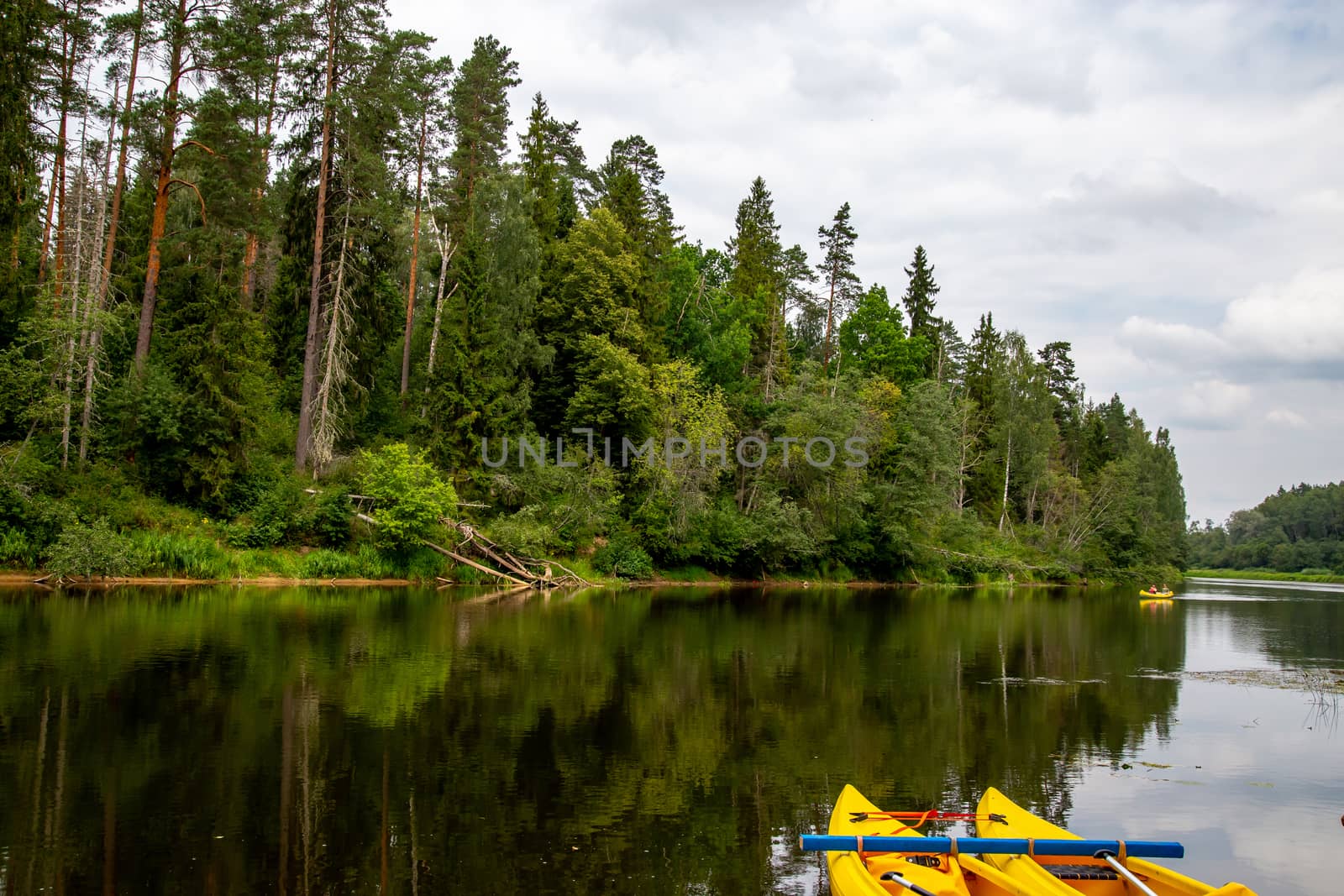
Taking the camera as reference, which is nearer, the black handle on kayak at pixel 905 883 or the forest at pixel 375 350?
the black handle on kayak at pixel 905 883

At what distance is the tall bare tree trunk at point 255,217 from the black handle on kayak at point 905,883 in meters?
37.4

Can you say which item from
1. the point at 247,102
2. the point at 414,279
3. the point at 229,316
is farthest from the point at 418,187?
the point at 229,316

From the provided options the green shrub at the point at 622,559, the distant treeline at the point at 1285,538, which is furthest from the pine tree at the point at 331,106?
the distant treeline at the point at 1285,538

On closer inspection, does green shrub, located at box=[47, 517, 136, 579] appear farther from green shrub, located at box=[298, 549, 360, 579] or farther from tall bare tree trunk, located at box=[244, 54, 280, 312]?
tall bare tree trunk, located at box=[244, 54, 280, 312]

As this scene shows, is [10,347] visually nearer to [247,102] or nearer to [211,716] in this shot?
[247,102]

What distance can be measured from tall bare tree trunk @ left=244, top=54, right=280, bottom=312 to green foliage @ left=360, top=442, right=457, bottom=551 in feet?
31.7

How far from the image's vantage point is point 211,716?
13.0 meters

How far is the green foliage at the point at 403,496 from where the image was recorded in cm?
3641

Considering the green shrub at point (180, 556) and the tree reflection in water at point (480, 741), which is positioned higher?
the green shrub at point (180, 556)

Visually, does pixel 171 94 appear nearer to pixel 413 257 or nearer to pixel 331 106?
pixel 331 106

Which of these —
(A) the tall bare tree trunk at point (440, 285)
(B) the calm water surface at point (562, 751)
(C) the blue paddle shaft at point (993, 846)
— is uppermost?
(A) the tall bare tree trunk at point (440, 285)

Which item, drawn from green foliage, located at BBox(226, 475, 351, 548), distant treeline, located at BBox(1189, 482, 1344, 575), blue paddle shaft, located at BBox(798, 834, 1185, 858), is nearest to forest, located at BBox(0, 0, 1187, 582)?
green foliage, located at BBox(226, 475, 351, 548)

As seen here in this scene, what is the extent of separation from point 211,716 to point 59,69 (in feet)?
108

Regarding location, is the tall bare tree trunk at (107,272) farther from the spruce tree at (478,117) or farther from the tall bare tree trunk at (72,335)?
the spruce tree at (478,117)
